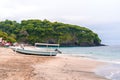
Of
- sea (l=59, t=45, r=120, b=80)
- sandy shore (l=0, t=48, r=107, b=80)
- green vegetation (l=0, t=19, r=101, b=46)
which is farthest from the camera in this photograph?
green vegetation (l=0, t=19, r=101, b=46)

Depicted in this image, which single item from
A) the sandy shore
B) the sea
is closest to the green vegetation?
the sea

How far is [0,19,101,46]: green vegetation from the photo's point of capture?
440ft

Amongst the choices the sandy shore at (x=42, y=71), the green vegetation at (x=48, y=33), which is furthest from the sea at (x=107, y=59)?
the green vegetation at (x=48, y=33)

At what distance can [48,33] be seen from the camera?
13850 cm

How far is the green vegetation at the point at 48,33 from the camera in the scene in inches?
5276

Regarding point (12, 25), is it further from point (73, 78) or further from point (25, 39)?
point (73, 78)

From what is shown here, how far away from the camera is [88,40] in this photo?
150875mm

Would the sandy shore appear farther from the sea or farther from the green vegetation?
the green vegetation

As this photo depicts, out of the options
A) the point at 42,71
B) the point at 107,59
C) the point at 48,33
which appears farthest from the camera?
the point at 48,33

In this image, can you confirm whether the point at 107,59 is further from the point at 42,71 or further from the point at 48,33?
the point at 48,33

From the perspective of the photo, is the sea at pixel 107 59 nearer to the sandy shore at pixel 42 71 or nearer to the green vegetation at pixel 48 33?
the sandy shore at pixel 42 71

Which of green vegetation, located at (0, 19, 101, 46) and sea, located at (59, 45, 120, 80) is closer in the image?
sea, located at (59, 45, 120, 80)

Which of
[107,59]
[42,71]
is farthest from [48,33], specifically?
[42,71]

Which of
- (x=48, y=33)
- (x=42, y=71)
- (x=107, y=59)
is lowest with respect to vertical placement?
A: (x=107, y=59)
